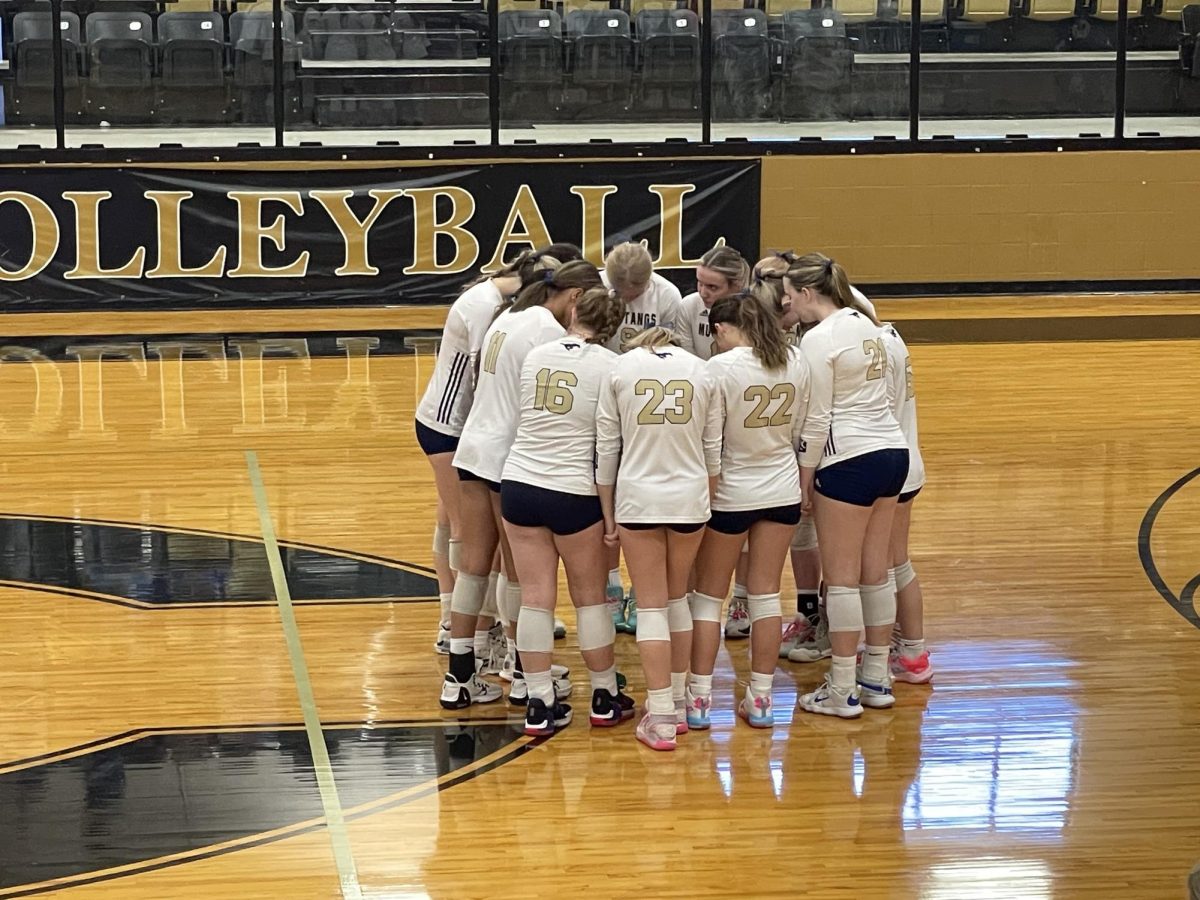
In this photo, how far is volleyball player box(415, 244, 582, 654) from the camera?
20.2 feet

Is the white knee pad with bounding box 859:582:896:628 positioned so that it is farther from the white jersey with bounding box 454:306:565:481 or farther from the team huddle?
the white jersey with bounding box 454:306:565:481

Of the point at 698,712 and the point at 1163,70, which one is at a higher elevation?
the point at 1163,70

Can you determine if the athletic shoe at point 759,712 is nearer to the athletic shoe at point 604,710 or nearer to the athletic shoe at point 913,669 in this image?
the athletic shoe at point 604,710

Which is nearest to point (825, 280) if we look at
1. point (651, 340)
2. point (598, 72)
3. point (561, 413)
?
point (651, 340)

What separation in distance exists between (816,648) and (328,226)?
30.2 ft

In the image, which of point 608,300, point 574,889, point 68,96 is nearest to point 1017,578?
point 608,300

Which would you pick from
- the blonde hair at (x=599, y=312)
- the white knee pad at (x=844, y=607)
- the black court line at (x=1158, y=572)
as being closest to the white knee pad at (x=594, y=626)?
the white knee pad at (x=844, y=607)

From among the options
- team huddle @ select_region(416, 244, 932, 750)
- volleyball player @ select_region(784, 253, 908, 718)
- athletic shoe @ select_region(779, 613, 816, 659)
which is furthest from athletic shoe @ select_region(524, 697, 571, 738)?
athletic shoe @ select_region(779, 613, 816, 659)

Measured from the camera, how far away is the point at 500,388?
589 cm

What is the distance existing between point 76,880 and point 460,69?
11439 millimetres

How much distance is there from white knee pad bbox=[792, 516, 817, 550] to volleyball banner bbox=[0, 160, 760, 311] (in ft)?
27.5

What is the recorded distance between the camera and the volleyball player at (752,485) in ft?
18.6

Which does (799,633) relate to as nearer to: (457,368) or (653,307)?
(653,307)

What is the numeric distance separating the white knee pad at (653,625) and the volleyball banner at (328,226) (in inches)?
369
